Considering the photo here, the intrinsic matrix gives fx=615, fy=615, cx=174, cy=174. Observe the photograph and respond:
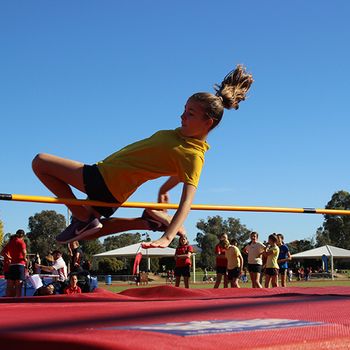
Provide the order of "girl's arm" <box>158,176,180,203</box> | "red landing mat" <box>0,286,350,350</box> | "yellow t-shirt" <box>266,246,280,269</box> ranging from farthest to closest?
"yellow t-shirt" <box>266,246,280,269</box> < "girl's arm" <box>158,176,180,203</box> < "red landing mat" <box>0,286,350,350</box>

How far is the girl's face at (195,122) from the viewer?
388cm

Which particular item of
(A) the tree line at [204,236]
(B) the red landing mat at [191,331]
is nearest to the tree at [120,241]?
(A) the tree line at [204,236]

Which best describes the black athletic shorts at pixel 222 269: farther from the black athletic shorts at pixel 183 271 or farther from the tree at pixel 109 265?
the tree at pixel 109 265

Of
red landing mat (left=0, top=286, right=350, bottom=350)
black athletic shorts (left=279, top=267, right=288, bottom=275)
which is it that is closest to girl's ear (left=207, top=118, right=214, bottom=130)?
red landing mat (left=0, top=286, right=350, bottom=350)

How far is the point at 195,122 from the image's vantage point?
153 inches

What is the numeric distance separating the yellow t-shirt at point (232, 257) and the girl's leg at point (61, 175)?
298 inches

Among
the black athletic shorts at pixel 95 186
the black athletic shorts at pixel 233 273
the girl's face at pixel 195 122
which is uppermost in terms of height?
the girl's face at pixel 195 122

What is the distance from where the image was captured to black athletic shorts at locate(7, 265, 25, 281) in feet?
31.2

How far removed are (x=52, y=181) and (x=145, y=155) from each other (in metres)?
0.65

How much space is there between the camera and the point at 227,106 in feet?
13.4

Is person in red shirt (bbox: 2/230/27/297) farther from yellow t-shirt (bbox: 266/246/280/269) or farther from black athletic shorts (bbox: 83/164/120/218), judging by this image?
black athletic shorts (bbox: 83/164/120/218)

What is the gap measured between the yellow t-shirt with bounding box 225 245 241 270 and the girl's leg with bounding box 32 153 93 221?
24.8 feet

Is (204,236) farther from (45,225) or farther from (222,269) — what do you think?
(222,269)

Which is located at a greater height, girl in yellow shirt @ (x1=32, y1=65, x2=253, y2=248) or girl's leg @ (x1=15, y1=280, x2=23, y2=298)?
girl in yellow shirt @ (x1=32, y1=65, x2=253, y2=248)
